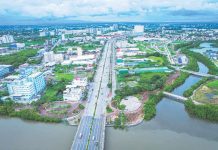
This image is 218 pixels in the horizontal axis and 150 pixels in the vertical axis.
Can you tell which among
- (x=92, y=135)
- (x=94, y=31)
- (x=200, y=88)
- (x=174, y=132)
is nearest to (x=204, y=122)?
(x=174, y=132)

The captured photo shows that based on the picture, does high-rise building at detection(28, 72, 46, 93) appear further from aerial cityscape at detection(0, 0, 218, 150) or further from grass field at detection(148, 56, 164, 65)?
grass field at detection(148, 56, 164, 65)

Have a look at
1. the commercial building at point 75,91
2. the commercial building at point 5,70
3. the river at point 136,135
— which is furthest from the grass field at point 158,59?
the commercial building at point 5,70

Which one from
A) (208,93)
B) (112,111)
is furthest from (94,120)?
(208,93)

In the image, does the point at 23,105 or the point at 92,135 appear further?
the point at 23,105

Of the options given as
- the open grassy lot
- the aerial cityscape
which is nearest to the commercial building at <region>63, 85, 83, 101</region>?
the aerial cityscape

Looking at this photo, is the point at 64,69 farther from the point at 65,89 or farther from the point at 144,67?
the point at 144,67

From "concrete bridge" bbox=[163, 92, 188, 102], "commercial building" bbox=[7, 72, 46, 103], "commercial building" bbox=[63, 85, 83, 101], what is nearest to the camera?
"concrete bridge" bbox=[163, 92, 188, 102]
